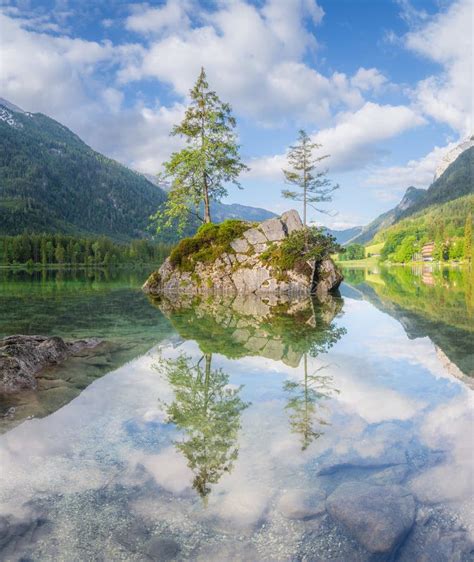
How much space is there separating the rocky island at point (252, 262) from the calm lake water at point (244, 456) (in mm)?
22303

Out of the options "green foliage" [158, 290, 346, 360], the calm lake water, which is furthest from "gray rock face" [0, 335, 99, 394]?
"green foliage" [158, 290, 346, 360]

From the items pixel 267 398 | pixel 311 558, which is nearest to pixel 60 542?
pixel 311 558

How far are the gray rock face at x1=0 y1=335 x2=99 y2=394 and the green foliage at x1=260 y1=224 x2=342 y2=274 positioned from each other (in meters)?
23.4

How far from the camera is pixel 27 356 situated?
11.2 meters

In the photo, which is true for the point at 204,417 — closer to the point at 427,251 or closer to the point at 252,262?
the point at 252,262

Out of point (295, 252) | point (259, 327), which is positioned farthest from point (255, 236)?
Result: point (259, 327)

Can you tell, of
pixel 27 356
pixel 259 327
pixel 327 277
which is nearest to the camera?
pixel 27 356

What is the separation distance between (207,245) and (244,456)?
108 feet

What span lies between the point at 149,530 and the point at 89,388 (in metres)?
5.82

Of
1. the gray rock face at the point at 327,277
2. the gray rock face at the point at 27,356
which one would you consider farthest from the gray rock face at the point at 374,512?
the gray rock face at the point at 327,277

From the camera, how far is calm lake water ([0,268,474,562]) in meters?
4.36

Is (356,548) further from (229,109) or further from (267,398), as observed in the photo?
(229,109)

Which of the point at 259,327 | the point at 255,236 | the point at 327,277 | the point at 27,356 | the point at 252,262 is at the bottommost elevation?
the point at 259,327

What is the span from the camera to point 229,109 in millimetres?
40406
